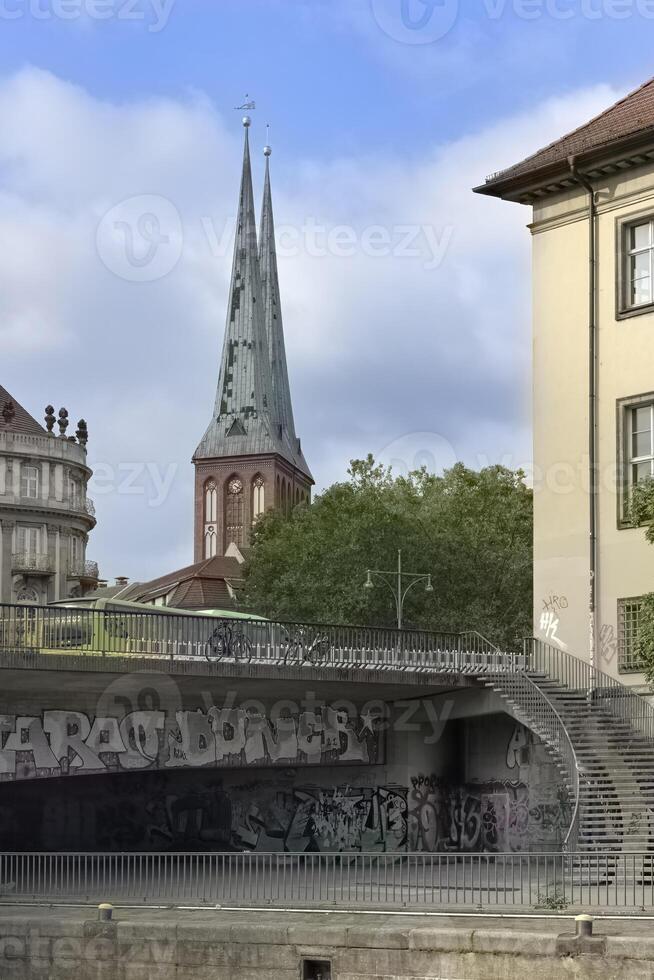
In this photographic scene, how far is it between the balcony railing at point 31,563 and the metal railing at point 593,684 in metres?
60.6

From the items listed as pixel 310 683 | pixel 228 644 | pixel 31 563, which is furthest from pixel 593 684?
pixel 31 563

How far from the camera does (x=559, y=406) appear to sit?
47969 mm

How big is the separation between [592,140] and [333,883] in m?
24.8

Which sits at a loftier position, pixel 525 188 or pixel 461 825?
pixel 525 188

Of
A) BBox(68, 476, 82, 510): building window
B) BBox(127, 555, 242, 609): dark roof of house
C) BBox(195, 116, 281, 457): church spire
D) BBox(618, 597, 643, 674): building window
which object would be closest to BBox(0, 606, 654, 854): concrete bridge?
BBox(618, 597, 643, 674): building window

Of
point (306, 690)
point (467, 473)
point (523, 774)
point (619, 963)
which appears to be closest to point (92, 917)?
point (619, 963)

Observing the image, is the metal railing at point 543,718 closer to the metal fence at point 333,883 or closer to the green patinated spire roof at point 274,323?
the metal fence at point 333,883

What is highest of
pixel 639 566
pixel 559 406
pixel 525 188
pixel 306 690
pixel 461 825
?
pixel 525 188

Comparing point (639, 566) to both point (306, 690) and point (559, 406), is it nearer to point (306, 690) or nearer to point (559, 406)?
point (559, 406)

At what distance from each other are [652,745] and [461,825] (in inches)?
318

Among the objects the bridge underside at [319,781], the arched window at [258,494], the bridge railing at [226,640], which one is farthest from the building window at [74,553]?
the arched window at [258,494]

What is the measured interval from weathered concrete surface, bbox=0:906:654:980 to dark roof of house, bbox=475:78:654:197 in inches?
1028

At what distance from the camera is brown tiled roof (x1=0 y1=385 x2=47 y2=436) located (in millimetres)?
106688

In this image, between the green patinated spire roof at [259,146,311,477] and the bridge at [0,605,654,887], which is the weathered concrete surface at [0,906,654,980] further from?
the green patinated spire roof at [259,146,311,477]
